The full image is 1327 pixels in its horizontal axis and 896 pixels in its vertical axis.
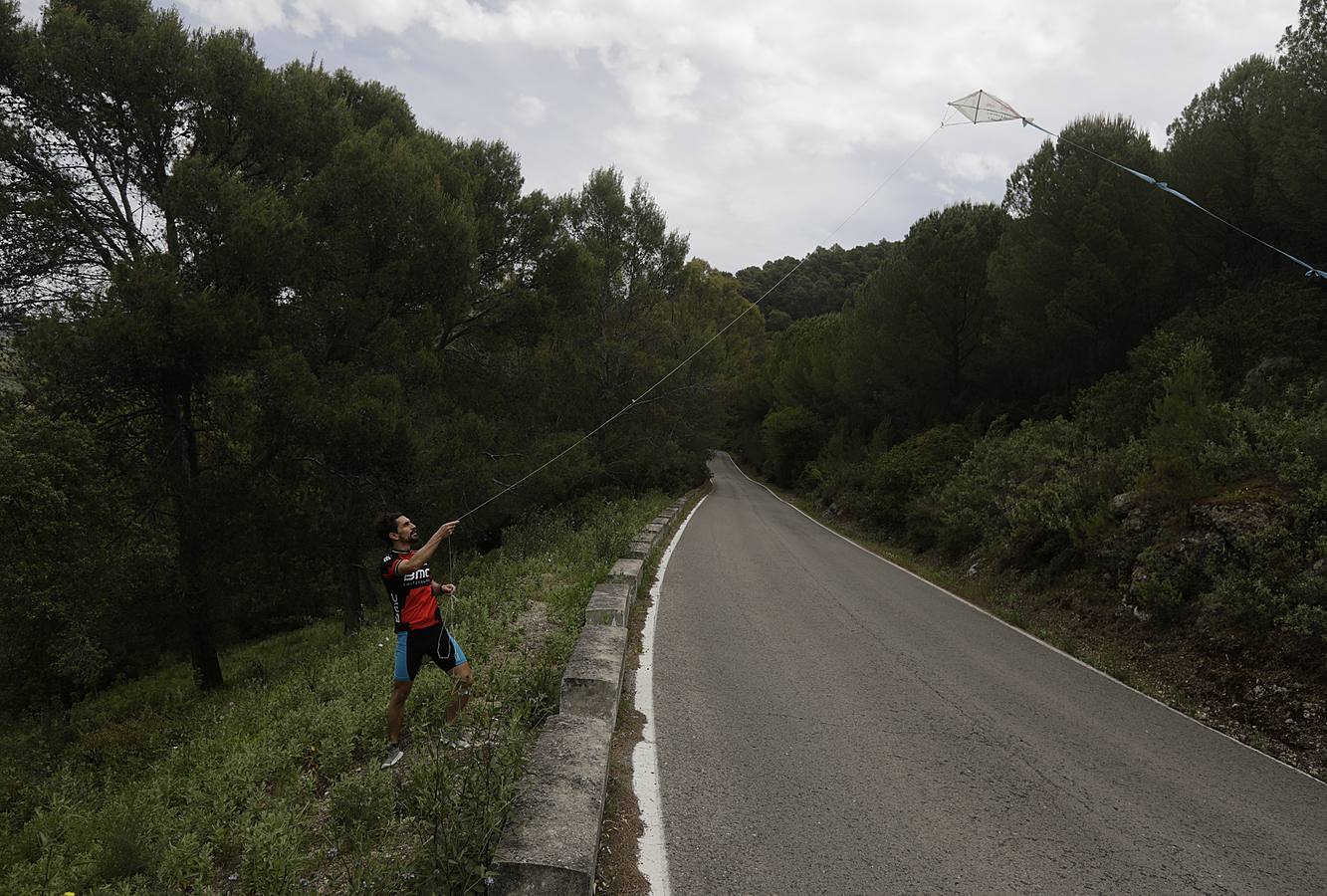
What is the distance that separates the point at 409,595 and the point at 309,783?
4.47 ft

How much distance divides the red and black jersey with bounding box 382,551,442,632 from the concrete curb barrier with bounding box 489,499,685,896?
1.13 m

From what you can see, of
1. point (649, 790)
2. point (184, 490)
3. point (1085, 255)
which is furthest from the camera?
point (1085, 255)

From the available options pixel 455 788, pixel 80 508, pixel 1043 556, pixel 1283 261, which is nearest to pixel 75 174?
pixel 80 508

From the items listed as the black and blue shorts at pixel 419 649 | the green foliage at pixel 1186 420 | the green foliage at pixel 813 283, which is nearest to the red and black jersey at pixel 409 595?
the black and blue shorts at pixel 419 649

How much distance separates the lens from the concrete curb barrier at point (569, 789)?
9.59 ft

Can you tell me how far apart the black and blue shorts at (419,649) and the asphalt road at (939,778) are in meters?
1.66

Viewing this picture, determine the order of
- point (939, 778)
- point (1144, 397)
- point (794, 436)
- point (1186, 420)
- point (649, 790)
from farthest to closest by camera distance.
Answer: point (794, 436)
point (1144, 397)
point (1186, 420)
point (939, 778)
point (649, 790)

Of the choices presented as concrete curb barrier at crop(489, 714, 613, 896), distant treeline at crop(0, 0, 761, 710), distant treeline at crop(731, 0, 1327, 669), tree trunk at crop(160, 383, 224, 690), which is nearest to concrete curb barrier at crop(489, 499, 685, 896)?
concrete curb barrier at crop(489, 714, 613, 896)

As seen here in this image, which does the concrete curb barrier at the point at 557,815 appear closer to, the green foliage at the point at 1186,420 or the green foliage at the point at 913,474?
the green foliage at the point at 1186,420

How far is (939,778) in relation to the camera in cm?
459

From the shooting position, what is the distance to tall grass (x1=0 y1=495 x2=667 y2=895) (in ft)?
11.3

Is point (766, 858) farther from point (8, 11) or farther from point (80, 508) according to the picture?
point (8, 11)

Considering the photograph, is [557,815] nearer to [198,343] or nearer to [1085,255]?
[198,343]

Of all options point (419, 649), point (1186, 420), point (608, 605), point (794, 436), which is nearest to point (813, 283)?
point (794, 436)
